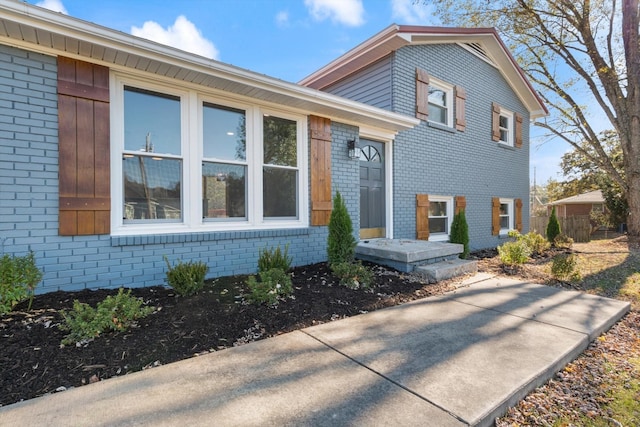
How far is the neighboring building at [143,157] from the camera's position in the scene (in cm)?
313

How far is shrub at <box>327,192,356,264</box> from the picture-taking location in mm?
4613

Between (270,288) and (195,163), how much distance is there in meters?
1.99

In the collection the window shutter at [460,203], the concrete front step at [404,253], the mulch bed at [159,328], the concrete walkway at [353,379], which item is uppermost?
the window shutter at [460,203]

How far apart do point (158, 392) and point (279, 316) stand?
4.29 ft

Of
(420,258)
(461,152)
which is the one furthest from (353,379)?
(461,152)

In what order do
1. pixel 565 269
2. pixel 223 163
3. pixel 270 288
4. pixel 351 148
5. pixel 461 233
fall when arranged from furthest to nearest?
pixel 461 233 → pixel 351 148 → pixel 565 269 → pixel 223 163 → pixel 270 288

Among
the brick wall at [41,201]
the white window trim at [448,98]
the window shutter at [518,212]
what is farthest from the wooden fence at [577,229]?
the brick wall at [41,201]

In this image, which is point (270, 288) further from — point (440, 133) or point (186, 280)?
point (440, 133)

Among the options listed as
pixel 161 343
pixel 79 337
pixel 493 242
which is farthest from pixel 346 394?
pixel 493 242

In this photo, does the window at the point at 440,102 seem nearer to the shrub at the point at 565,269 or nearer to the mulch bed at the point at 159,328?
the shrub at the point at 565,269

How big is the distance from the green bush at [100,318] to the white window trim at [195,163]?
3.98 feet

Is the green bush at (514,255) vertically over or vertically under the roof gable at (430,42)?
under

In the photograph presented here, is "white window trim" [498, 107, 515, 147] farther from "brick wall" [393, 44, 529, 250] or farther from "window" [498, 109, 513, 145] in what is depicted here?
"brick wall" [393, 44, 529, 250]

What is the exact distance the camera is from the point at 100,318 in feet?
8.16
